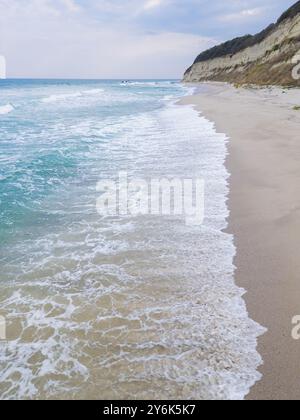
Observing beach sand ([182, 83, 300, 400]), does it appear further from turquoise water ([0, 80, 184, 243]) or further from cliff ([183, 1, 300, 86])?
cliff ([183, 1, 300, 86])

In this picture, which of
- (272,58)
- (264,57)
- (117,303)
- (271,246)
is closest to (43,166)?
(117,303)

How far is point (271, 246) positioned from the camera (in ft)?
17.2

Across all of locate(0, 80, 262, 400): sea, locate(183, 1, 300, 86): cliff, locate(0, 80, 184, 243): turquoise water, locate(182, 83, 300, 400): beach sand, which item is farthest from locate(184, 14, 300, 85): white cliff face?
locate(0, 80, 262, 400): sea

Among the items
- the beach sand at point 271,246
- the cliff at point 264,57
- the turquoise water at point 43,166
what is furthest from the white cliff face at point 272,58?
the beach sand at point 271,246

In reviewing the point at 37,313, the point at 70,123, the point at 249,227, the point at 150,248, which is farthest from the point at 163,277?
the point at 70,123

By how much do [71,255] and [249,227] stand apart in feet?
9.79

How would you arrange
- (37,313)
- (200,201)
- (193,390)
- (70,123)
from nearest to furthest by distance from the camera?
1. (193,390)
2. (37,313)
3. (200,201)
4. (70,123)

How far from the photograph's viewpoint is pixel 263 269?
471 centimetres

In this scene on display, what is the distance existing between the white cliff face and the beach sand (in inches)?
1154

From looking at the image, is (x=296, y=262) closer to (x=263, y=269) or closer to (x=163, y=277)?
(x=263, y=269)

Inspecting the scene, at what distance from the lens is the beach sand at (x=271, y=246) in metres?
3.19

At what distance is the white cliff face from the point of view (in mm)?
40719

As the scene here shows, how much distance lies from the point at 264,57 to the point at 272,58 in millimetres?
6201

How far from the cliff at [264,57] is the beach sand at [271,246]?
2883cm
